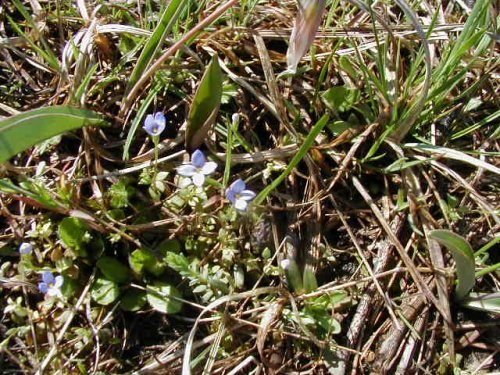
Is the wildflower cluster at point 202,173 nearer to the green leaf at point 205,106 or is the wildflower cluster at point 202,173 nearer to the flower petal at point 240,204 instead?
the flower petal at point 240,204

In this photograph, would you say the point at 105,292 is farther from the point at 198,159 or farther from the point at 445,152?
the point at 445,152

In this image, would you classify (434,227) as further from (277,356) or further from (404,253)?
(277,356)

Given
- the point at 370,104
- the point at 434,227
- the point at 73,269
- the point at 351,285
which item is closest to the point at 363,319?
the point at 351,285

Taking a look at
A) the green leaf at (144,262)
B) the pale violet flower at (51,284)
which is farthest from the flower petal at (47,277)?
the green leaf at (144,262)

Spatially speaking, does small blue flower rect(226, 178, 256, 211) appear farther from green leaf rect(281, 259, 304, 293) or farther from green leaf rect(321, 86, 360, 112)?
green leaf rect(321, 86, 360, 112)

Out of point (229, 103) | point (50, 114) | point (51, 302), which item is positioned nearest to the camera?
point (50, 114)

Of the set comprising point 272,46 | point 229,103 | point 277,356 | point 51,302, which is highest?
point 272,46
